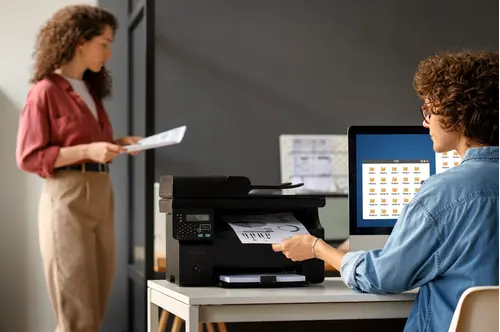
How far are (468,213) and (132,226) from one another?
276cm

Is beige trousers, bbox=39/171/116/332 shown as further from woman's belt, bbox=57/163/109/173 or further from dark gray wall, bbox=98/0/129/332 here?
dark gray wall, bbox=98/0/129/332

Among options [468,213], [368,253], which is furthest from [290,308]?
[468,213]

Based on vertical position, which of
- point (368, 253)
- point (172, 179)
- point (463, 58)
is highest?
point (463, 58)

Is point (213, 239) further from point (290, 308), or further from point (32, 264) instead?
point (32, 264)

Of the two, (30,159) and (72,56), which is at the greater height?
(72,56)

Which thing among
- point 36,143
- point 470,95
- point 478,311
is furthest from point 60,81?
point 478,311

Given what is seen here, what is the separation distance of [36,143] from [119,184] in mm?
1094

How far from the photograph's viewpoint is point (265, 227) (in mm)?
2193

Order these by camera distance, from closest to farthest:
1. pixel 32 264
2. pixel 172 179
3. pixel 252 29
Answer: pixel 172 179 < pixel 32 264 < pixel 252 29

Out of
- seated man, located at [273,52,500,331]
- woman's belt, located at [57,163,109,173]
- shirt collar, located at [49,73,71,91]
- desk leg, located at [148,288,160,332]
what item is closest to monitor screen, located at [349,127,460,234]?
seated man, located at [273,52,500,331]

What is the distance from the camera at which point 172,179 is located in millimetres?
2143

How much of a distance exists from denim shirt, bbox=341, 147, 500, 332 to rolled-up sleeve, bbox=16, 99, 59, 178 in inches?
71.0

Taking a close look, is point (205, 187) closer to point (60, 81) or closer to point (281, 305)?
point (281, 305)

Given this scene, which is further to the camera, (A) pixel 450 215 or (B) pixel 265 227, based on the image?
(B) pixel 265 227
